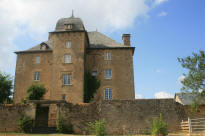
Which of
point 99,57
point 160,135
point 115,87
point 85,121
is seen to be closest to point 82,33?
point 99,57

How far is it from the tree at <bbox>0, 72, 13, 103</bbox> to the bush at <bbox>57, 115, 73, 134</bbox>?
11.4 meters

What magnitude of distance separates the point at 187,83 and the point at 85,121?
974 centimetres

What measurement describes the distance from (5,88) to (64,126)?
12.6 meters

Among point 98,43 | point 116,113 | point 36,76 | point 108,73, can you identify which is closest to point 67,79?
point 36,76

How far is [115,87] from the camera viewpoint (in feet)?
91.3

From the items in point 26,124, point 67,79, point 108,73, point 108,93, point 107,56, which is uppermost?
point 107,56

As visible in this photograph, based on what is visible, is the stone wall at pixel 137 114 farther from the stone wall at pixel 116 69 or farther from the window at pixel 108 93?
the window at pixel 108 93

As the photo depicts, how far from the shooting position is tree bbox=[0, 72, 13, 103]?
25.9 m

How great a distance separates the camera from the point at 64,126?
1795 centimetres

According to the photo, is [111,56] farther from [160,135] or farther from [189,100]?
[160,135]

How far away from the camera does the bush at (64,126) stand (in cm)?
1773

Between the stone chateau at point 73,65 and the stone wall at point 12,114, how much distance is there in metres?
6.86

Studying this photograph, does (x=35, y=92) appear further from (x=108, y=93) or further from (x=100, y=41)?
(x=100, y=41)

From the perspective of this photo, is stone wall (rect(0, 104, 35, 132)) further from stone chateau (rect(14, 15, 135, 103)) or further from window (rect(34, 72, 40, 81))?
window (rect(34, 72, 40, 81))
